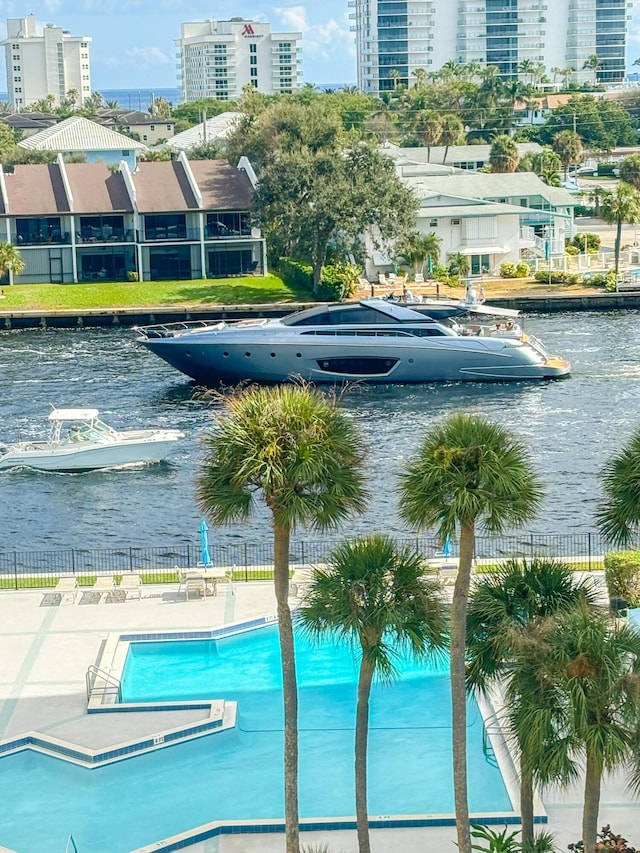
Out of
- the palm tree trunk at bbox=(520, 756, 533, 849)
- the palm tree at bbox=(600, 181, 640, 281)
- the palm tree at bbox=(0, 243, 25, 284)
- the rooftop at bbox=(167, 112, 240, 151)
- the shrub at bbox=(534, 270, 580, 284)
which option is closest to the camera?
the palm tree trunk at bbox=(520, 756, 533, 849)

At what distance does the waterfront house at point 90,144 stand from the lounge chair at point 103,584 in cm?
12341

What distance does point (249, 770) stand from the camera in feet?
93.2

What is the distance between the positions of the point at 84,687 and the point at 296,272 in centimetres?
6963

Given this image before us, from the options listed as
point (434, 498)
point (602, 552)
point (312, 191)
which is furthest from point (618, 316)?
point (434, 498)

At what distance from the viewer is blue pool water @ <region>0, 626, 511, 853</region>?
2644 centimetres

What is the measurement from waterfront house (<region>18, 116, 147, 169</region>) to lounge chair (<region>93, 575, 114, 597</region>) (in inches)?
4859

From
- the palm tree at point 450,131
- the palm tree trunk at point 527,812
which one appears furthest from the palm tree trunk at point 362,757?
the palm tree at point 450,131

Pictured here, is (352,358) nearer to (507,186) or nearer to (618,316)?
(618,316)

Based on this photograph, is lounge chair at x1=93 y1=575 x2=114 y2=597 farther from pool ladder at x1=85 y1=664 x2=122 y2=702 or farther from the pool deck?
pool ladder at x1=85 y1=664 x2=122 y2=702

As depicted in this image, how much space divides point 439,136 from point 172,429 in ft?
333

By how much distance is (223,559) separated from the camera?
145 ft

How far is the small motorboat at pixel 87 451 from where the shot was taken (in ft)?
182

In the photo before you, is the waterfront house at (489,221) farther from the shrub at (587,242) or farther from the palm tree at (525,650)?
the palm tree at (525,650)

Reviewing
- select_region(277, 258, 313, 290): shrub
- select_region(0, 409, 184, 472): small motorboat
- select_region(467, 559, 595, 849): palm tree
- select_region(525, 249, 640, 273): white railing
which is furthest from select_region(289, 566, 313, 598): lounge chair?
select_region(525, 249, 640, 273): white railing
